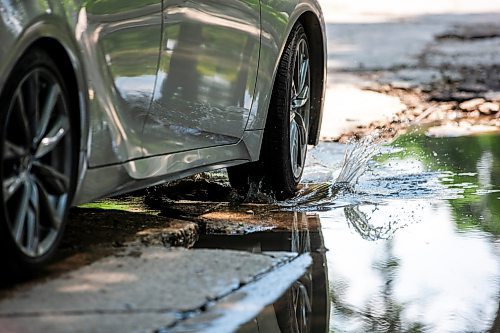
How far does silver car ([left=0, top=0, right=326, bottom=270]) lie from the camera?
3557 mm

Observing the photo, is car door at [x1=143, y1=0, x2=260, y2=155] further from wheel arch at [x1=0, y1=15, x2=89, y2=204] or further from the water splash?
the water splash

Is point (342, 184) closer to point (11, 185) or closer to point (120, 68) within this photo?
point (120, 68)

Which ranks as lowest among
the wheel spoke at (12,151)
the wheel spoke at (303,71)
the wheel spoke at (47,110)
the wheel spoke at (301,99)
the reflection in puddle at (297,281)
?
the reflection in puddle at (297,281)

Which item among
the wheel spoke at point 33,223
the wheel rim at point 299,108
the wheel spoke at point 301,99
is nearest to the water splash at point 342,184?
the wheel rim at point 299,108

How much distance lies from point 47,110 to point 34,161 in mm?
157

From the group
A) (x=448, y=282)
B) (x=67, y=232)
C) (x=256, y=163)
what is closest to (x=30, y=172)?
(x=67, y=232)

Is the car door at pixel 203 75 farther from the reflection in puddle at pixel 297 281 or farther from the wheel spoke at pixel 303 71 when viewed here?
the wheel spoke at pixel 303 71

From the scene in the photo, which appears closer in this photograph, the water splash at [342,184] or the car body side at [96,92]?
the car body side at [96,92]

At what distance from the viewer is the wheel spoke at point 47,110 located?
12.0 feet

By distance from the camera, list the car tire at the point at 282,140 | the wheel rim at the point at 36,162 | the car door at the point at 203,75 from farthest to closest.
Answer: the car tire at the point at 282,140
the car door at the point at 203,75
the wheel rim at the point at 36,162

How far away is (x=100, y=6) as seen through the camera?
3.92m

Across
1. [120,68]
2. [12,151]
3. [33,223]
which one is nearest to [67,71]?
[120,68]

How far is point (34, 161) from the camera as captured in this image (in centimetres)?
366

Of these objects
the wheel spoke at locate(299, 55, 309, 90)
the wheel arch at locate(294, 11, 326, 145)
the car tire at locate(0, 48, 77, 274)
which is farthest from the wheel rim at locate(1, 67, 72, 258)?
the wheel arch at locate(294, 11, 326, 145)
